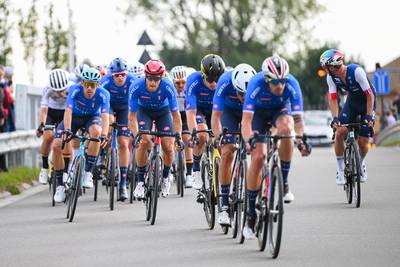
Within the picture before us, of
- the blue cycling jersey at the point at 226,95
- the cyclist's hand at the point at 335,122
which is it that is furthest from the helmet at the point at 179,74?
the blue cycling jersey at the point at 226,95

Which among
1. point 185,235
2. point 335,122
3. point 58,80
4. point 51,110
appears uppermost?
point 58,80

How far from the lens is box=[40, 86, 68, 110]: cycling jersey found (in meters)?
18.5

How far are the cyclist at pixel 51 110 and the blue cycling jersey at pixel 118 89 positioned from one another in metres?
0.61

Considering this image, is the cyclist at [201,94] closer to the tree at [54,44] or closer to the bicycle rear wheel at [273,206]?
the bicycle rear wheel at [273,206]

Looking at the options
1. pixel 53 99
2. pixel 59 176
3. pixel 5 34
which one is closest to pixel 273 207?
pixel 59 176

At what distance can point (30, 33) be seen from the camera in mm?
52062

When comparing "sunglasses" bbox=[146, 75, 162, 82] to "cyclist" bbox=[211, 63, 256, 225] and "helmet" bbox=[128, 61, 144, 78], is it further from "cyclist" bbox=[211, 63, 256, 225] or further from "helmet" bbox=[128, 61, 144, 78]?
"helmet" bbox=[128, 61, 144, 78]

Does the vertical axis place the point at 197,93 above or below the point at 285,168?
above

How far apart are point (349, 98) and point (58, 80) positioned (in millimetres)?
4162

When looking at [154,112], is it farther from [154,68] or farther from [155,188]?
[155,188]

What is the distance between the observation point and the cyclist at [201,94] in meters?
14.6

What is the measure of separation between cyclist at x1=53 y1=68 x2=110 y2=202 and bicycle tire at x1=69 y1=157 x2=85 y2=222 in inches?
29.6

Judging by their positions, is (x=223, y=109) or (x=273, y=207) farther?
(x=223, y=109)

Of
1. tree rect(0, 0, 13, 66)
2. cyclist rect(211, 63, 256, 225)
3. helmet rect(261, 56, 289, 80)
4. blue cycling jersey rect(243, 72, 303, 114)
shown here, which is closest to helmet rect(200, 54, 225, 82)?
cyclist rect(211, 63, 256, 225)
